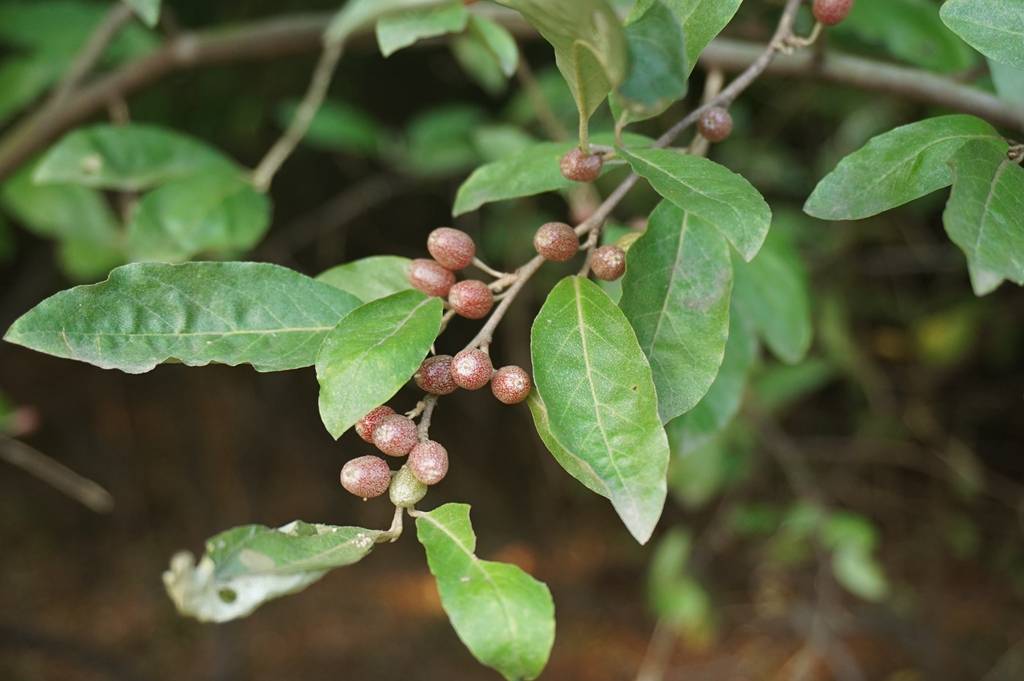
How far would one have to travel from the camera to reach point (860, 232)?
2533 mm

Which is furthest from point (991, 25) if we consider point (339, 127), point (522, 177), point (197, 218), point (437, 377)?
point (339, 127)

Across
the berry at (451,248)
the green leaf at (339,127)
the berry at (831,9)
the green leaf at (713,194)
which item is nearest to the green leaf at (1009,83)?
the berry at (831,9)

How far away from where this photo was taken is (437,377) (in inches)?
25.8

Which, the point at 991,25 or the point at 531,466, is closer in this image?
the point at 991,25

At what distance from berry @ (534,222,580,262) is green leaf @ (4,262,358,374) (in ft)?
0.54

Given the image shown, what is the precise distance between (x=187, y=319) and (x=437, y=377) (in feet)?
0.61

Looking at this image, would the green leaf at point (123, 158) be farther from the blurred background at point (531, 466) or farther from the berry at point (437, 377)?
the berry at point (437, 377)

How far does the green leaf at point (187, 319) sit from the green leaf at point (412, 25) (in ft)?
0.94

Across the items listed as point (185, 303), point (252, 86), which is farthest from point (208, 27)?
point (185, 303)

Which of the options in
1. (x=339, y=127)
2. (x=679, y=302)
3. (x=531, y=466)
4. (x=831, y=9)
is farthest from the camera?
(x=531, y=466)

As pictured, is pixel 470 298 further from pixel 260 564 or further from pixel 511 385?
pixel 260 564

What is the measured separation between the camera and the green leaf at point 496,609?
57cm

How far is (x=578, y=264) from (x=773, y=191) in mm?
732

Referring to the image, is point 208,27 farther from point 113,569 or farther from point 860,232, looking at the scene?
point 113,569
